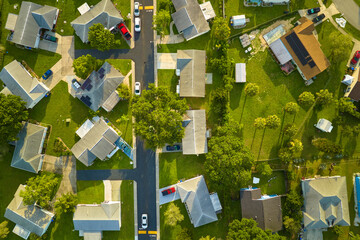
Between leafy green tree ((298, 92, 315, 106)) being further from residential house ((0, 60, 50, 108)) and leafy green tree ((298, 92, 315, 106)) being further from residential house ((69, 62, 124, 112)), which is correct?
residential house ((0, 60, 50, 108))

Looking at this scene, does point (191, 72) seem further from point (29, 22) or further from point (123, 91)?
point (29, 22)

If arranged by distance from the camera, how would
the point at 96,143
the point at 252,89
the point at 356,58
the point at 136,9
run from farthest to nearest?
1. the point at 136,9
2. the point at 356,58
3. the point at 96,143
4. the point at 252,89

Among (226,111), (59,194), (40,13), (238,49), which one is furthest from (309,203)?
(40,13)

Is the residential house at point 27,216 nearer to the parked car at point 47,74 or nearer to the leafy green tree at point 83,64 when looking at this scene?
the parked car at point 47,74

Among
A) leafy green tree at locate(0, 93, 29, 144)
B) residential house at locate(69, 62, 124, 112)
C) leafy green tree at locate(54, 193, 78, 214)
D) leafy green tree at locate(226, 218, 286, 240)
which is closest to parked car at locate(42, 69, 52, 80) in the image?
leafy green tree at locate(0, 93, 29, 144)

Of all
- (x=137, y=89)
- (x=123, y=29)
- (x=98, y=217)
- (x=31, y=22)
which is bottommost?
(x=98, y=217)

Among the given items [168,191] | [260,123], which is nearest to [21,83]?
[168,191]

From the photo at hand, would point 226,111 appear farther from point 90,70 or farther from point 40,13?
point 40,13
